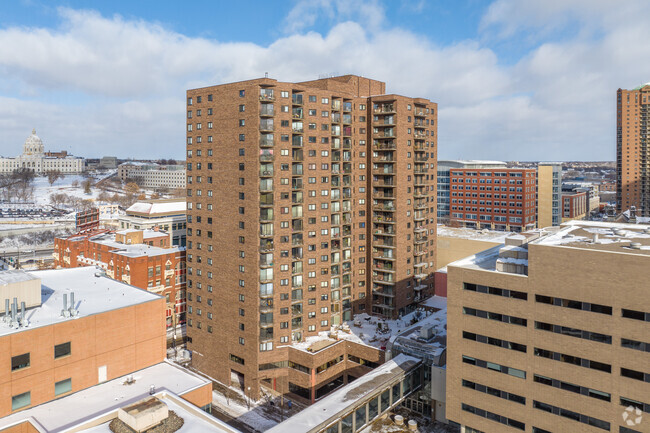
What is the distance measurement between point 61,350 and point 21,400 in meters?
4.60

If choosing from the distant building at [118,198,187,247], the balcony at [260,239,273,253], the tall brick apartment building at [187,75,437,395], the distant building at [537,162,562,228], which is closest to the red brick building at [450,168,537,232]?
the distant building at [537,162,562,228]

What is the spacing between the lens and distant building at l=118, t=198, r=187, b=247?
11606 cm

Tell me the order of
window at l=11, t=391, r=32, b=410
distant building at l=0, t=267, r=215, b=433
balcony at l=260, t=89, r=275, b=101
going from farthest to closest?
balcony at l=260, t=89, r=275, b=101
window at l=11, t=391, r=32, b=410
distant building at l=0, t=267, r=215, b=433

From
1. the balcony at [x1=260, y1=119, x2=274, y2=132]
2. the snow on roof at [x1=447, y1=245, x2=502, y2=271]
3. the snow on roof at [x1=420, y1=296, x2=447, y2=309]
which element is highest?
the balcony at [x1=260, y1=119, x2=274, y2=132]

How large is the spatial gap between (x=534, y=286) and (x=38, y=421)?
4292 centimetres

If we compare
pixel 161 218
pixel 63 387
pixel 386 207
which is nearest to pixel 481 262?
pixel 386 207

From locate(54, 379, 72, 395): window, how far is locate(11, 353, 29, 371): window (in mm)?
3456

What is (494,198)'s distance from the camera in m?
172

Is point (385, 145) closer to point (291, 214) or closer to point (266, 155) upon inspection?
point (291, 214)

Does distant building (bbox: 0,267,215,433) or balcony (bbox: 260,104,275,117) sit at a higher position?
balcony (bbox: 260,104,275,117)

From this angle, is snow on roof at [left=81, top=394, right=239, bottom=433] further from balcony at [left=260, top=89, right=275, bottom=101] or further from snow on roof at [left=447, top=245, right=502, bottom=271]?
balcony at [left=260, top=89, right=275, bottom=101]

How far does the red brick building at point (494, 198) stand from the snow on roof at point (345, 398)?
124 metres

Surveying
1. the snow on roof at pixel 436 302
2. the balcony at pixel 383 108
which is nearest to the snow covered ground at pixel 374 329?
the snow on roof at pixel 436 302

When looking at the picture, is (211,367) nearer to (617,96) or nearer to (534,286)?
(534,286)
